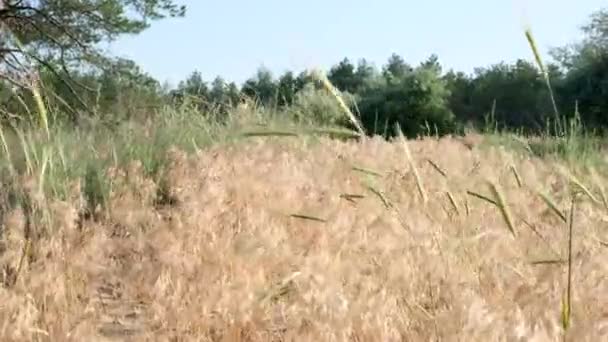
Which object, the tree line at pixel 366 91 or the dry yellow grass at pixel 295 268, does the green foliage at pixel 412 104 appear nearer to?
the tree line at pixel 366 91

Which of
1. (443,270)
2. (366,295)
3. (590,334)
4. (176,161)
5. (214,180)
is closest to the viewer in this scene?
(590,334)

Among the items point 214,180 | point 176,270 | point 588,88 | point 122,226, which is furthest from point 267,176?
point 588,88

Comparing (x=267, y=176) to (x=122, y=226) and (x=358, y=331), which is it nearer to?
(x=122, y=226)

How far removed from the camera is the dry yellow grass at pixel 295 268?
8.09ft

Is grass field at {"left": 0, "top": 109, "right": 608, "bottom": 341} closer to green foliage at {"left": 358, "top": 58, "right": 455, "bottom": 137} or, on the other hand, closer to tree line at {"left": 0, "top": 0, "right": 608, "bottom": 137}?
tree line at {"left": 0, "top": 0, "right": 608, "bottom": 137}

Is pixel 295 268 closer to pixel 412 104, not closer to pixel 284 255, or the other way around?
pixel 284 255

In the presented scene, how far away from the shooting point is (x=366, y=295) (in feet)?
8.88

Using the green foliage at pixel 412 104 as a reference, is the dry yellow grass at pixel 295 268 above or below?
below

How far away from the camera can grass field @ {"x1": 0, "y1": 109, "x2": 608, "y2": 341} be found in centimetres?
247

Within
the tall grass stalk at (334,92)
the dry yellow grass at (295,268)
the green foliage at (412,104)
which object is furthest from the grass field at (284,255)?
the green foliage at (412,104)

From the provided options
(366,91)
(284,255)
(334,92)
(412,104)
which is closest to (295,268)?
(284,255)

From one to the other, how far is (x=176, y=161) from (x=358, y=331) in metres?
3.63

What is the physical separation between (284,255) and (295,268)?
0.25m

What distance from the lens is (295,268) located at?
337 centimetres
